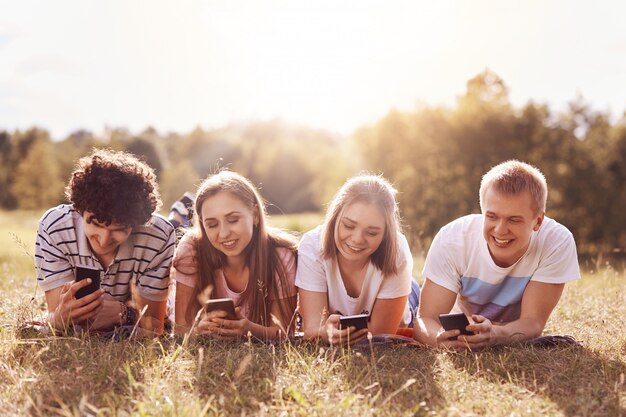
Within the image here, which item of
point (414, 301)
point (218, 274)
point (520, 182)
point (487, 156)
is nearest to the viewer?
point (520, 182)

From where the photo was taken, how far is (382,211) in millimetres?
4836

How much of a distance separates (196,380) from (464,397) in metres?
1.62

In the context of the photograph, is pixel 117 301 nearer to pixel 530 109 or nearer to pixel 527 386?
pixel 527 386

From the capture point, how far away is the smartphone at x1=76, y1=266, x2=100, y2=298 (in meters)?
4.38

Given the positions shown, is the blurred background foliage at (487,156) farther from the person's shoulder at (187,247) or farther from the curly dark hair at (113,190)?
the curly dark hair at (113,190)

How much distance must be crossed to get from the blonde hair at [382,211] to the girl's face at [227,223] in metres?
0.68

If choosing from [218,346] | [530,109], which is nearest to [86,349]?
[218,346]

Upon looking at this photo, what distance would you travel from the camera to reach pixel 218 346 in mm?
4391

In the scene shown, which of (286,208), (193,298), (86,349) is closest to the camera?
(86,349)

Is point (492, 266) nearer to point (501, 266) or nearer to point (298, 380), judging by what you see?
point (501, 266)

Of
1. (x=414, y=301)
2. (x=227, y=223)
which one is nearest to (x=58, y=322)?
(x=227, y=223)

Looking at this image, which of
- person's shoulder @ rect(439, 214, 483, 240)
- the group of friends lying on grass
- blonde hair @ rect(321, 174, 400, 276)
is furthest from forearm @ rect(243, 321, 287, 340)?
person's shoulder @ rect(439, 214, 483, 240)

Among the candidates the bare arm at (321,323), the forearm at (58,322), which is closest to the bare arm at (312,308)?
the bare arm at (321,323)

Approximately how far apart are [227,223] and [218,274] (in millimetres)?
524
